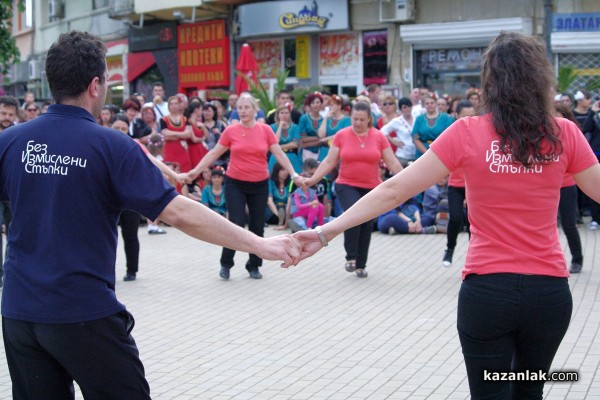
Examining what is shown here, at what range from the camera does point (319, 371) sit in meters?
6.64

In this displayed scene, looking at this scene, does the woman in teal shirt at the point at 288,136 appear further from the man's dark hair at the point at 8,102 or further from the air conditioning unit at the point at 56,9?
the air conditioning unit at the point at 56,9

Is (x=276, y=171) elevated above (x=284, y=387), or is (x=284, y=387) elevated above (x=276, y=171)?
(x=276, y=171)

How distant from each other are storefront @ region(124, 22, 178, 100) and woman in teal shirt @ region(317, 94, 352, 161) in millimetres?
15770

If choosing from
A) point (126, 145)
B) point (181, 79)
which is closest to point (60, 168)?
point (126, 145)

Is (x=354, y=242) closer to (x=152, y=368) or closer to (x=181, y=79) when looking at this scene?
(x=152, y=368)

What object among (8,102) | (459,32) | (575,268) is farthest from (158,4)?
(575,268)

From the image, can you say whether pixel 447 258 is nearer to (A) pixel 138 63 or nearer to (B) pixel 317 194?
(B) pixel 317 194

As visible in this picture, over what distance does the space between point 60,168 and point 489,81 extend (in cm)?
177

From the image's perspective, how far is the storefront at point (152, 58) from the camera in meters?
30.2

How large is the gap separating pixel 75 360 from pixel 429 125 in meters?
11.5

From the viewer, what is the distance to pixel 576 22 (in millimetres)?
20016

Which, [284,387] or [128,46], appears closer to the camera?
[284,387]

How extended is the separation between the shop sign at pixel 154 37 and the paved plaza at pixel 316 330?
18744 mm

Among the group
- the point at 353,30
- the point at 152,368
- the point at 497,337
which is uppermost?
the point at 353,30
